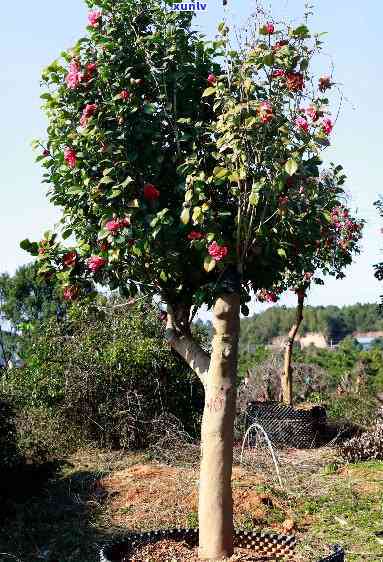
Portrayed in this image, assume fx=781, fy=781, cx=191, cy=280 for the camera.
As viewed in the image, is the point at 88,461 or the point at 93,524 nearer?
the point at 93,524

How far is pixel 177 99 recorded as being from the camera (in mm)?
5500

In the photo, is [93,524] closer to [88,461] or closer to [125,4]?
[88,461]

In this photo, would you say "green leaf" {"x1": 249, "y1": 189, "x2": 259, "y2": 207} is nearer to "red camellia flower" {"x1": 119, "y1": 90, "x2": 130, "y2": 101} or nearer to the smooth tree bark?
the smooth tree bark

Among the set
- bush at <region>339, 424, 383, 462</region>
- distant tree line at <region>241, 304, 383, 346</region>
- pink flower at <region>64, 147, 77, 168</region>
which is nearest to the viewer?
pink flower at <region>64, 147, 77, 168</region>

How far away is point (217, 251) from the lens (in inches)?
192

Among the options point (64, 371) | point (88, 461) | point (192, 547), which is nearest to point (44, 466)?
point (88, 461)

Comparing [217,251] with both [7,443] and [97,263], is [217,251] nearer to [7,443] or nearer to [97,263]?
[97,263]

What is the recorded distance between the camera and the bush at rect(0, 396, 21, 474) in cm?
870

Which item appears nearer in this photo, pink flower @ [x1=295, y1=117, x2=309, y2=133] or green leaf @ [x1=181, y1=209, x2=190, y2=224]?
green leaf @ [x1=181, y1=209, x2=190, y2=224]

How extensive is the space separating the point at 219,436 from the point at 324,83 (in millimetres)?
2471

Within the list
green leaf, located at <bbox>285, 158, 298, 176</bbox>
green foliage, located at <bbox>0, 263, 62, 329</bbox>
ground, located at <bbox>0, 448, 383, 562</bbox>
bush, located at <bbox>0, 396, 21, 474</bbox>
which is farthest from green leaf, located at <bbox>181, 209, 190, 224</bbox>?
green foliage, located at <bbox>0, 263, 62, 329</bbox>

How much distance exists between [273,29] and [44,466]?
6077 millimetres

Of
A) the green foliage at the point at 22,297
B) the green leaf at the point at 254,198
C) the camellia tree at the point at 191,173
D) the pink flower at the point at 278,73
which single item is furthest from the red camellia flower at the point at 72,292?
the green foliage at the point at 22,297

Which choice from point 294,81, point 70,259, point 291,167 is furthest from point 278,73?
point 70,259
